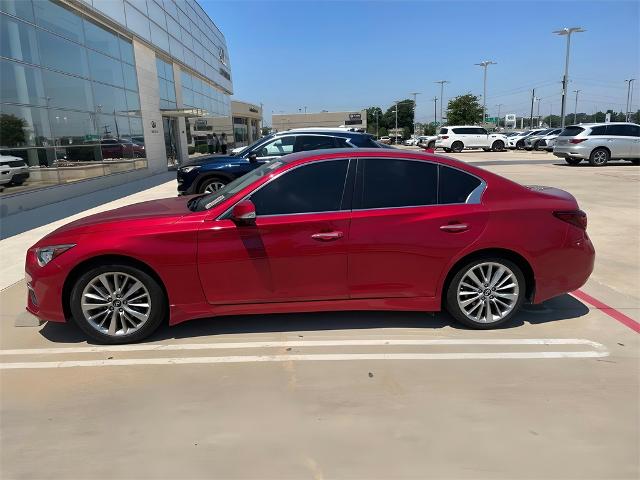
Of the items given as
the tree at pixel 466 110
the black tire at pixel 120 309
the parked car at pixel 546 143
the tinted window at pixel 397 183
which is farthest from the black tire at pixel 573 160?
the tree at pixel 466 110

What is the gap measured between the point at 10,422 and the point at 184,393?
1099 mm

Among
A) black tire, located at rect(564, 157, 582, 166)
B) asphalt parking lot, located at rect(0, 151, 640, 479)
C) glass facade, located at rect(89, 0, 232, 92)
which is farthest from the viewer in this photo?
black tire, located at rect(564, 157, 582, 166)

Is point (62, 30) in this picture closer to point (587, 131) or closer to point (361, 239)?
point (361, 239)

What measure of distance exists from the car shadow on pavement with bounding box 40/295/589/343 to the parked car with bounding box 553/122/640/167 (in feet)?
57.2

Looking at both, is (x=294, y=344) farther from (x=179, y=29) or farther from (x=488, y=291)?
Answer: (x=179, y=29)

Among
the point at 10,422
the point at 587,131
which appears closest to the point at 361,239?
the point at 10,422

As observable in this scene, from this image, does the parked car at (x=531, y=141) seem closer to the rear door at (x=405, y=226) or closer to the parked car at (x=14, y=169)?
the parked car at (x=14, y=169)

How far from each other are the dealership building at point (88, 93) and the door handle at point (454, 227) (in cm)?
1030

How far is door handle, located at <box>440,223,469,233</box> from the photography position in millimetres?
3992

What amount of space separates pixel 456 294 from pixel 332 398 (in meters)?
1.58

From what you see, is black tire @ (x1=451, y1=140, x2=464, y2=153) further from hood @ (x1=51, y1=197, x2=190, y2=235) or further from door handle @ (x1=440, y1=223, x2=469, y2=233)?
hood @ (x1=51, y1=197, x2=190, y2=235)

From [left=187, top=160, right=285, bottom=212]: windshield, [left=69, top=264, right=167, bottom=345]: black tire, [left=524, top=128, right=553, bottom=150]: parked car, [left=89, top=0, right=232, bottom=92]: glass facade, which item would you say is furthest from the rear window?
[left=69, top=264, right=167, bottom=345]: black tire

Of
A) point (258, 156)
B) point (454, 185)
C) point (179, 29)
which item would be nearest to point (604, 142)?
point (258, 156)

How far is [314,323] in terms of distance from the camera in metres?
4.41
